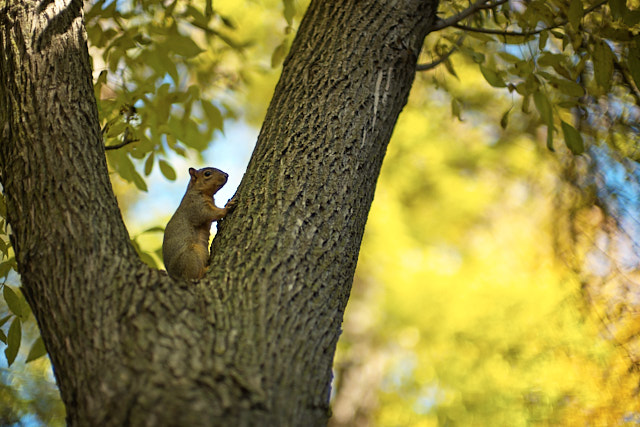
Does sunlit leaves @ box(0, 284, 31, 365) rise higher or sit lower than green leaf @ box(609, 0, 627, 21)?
lower

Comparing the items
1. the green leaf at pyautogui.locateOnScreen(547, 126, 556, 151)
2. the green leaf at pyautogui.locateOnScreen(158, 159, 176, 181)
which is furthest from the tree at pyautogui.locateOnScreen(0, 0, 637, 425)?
the green leaf at pyautogui.locateOnScreen(158, 159, 176, 181)

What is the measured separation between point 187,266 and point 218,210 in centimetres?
53

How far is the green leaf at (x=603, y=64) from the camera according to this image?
110 inches

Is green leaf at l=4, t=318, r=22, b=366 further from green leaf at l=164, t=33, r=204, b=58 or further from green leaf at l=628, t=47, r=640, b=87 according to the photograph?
green leaf at l=628, t=47, r=640, b=87

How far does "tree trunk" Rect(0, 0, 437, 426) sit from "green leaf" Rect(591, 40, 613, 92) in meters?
1.02

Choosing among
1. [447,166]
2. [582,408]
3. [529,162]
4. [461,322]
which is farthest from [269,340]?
[447,166]

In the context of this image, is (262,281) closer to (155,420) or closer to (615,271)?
(155,420)

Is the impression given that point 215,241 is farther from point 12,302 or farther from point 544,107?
point 544,107

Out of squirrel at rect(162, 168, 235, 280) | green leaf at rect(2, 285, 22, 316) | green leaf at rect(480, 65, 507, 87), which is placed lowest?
green leaf at rect(2, 285, 22, 316)

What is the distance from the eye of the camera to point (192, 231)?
361 cm

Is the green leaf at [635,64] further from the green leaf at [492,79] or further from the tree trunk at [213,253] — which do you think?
the tree trunk at [213,253]

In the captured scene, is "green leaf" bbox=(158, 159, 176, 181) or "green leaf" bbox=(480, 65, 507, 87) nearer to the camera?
"green leaf" bbox=(480, 65, 507, 87)

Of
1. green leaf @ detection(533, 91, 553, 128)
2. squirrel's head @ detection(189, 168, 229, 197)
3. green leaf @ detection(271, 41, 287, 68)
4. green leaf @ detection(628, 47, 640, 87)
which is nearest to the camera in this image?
green leaf @ detection(628, 47, 640, 87)

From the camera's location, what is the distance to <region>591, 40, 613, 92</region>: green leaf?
2.79 metres
